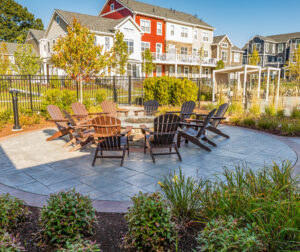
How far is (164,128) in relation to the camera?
5.59 metres

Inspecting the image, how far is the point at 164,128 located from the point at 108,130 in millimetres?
1204

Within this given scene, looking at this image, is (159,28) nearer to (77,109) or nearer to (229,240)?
(77,109)

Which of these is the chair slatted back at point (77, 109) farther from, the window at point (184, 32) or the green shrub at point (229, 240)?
the window at point (184, 32)

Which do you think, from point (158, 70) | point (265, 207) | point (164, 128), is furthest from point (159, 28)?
point (265, 207)

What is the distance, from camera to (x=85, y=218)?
259 cm

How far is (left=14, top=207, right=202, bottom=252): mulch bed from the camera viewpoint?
2541 mm

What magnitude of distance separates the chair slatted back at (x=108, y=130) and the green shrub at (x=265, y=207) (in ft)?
9.15

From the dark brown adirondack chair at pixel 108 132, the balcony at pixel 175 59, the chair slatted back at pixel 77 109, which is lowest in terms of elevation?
the dark brown adirondack chair at pixel 108 132

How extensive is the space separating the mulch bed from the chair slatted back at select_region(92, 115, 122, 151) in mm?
2307

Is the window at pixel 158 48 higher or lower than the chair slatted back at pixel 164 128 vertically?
higher

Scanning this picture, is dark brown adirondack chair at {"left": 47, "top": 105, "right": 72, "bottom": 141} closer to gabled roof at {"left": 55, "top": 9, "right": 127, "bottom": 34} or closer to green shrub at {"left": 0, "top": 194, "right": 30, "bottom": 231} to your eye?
green shrub at {"left": 0, "top": 194, "right": 30, "bottom": 231}

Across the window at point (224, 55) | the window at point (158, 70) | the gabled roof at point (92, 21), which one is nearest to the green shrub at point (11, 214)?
the gabled roof at point (92, 21)

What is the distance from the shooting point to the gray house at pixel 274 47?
52.5 m

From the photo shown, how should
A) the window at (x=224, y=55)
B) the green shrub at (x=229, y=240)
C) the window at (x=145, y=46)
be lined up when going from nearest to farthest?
the green shrub at (x=229, y=240) → the window at (x=145, y=46) → the window at (x=224, y=55)
